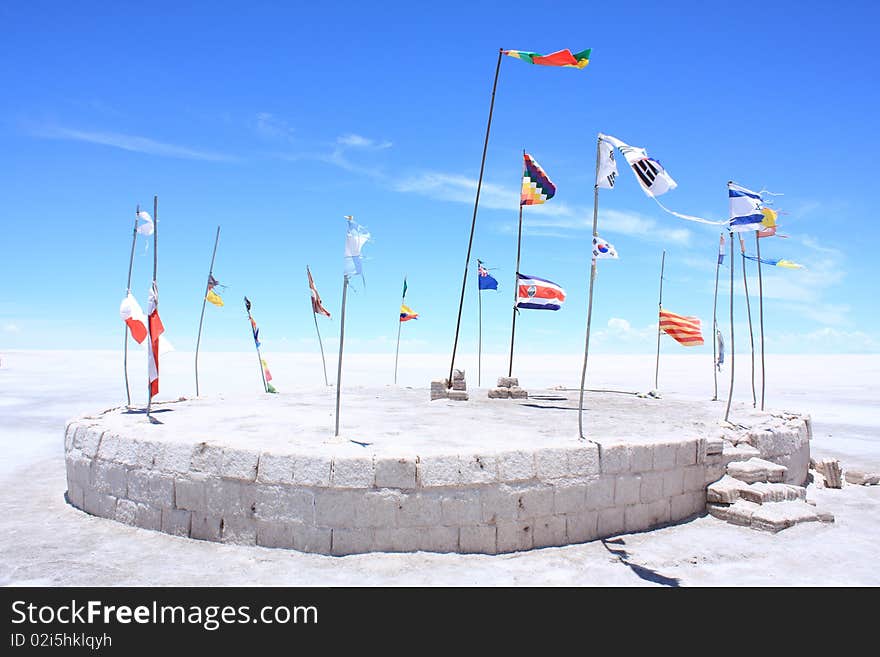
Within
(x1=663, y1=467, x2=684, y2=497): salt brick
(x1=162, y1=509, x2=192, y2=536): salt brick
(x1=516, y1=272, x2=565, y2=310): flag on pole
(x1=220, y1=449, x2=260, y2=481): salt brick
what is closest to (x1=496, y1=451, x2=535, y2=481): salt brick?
(x1=663, y1=467, x2=684, y2=497): salt brick

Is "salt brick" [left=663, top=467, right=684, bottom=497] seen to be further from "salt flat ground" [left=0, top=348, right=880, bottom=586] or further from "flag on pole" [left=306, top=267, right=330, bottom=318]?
"flag on pole" [left=306, top=267, right=330, bottom=318]

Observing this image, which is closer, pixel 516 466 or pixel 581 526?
pixel 516 466

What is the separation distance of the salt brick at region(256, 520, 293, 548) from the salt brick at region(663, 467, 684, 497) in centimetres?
575

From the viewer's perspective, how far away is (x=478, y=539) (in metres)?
8.09

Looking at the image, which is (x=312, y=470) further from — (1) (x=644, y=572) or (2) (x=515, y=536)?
(1) (x=644, y=572)

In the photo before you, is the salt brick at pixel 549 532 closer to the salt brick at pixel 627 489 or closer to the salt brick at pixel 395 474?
the salt brick at pixel 627 489

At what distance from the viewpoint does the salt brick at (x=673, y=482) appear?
377 inches

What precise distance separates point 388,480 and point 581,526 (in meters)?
2.94

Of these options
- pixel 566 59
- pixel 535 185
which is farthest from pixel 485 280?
pixel 566 59

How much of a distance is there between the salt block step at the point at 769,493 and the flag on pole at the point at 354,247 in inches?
288

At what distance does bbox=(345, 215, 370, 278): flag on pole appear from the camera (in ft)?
30.7

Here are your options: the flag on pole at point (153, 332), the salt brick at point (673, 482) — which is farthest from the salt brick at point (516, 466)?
the flag on pole at point (153, 332)
